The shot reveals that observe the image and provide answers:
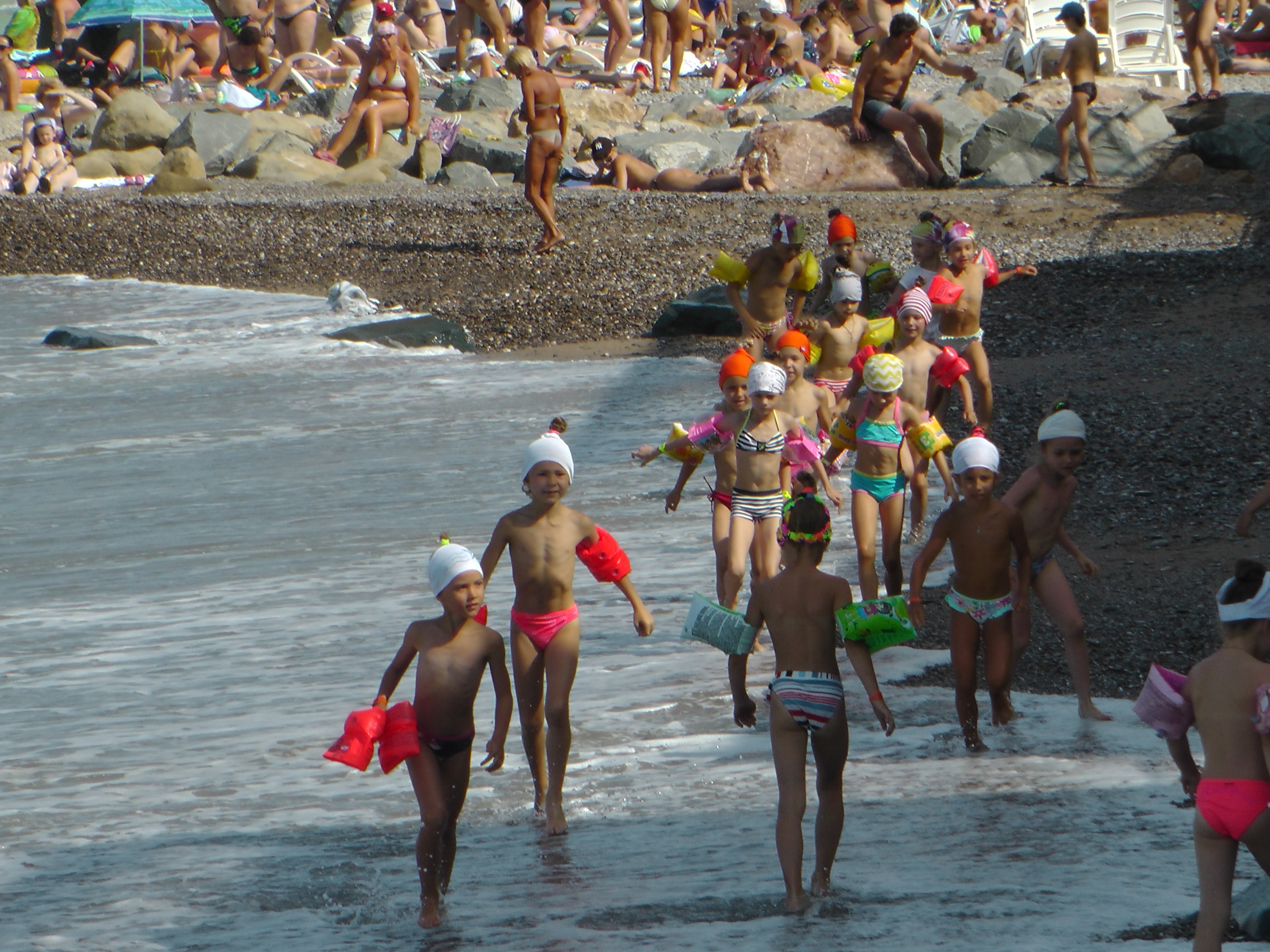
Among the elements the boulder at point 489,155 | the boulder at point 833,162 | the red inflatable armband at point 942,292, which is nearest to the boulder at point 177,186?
the boulder at point 489,155

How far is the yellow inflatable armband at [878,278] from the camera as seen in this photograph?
11344 mm

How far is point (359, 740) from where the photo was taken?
15.2ft

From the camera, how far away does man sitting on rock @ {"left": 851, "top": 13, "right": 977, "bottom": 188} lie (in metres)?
18.3

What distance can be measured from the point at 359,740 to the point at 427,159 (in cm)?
1796

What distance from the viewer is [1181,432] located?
10180 millimetres

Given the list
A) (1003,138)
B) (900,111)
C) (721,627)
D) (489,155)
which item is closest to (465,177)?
(489,155)

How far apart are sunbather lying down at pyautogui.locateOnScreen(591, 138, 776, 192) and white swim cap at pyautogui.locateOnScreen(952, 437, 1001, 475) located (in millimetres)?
13010

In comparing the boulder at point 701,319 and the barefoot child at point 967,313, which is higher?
the barefoot child at point 967,313

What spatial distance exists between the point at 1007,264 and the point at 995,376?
3.07 metres

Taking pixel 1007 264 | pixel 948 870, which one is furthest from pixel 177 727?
pixel 1007 264

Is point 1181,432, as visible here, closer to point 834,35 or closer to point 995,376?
point 995,376

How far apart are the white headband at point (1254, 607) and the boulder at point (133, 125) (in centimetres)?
2181

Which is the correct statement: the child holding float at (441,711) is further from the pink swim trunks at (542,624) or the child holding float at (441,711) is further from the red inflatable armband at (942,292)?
the red inflatable armband at (942,292)

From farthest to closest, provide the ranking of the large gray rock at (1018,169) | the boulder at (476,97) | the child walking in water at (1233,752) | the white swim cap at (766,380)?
the boulder at (476,97) < the large gray rock at (1018,169) < the white swim cap at (766,380) < the child walking in water at (1233,752)
